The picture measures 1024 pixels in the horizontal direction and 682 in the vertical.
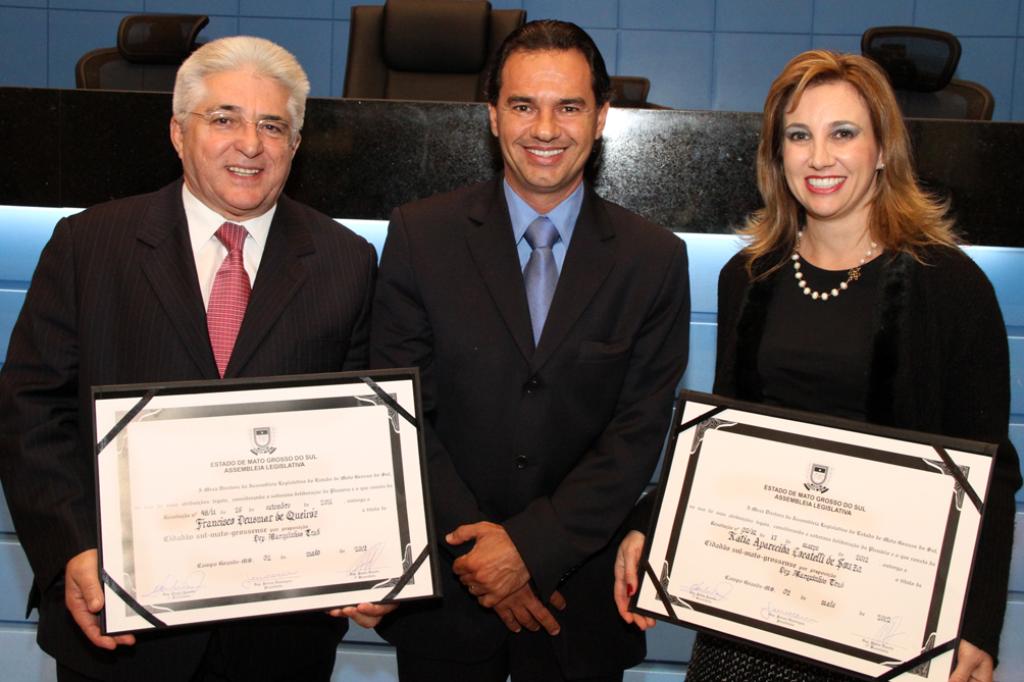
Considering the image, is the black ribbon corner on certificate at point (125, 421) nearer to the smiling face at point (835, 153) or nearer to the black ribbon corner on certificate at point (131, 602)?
the black ribbon corner on certificate at point (131, 602)

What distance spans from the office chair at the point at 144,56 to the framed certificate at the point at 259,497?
3.50 metres

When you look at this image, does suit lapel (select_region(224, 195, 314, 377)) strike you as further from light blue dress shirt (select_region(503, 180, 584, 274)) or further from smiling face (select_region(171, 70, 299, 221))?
light blue dress shirt (select_region(503, 180, 584, 274))

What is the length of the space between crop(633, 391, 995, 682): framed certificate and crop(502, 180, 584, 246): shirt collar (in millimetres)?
441

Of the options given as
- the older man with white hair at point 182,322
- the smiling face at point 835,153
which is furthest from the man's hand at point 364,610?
the smiling face at point 835,153

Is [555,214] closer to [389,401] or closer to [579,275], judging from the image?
[579,275]

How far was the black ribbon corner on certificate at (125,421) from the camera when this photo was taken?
138 centimetres

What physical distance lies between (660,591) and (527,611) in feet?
1.00

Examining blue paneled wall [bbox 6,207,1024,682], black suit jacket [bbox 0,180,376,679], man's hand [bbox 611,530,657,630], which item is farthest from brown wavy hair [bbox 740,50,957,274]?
blue paneled wall [bbox 6,207,1024,682]

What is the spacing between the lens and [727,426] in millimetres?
1444

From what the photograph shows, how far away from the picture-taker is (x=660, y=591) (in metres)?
1.45

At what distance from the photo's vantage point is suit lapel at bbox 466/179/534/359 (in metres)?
1.64

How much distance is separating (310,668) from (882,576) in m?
1.01

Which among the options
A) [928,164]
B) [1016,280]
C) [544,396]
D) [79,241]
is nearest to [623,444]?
[544,396]
